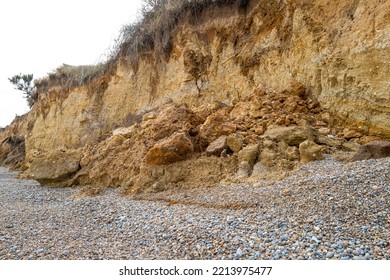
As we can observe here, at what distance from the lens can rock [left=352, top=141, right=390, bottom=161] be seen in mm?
4652

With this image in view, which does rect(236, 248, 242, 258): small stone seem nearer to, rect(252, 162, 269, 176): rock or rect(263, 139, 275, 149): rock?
rect(252, 162, 269, 176): rock

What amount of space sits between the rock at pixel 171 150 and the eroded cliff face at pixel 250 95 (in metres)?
0.02

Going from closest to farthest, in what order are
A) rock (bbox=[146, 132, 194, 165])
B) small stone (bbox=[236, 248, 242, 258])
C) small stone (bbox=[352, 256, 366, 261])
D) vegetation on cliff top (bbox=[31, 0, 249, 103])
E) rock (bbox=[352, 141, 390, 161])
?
small stone (bbox=[352, 256, 366, 261]), small stone (bbox=[236, 248, 242, 258]), rock (bbox=[352, 141, 390, 161]), rock (bbox=[146, 132, 194, 165]), vegetation on cliff top (bbox=[31, 0, 249, 103])

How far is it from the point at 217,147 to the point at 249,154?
0.82 metres

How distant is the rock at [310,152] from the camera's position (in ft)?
17.4

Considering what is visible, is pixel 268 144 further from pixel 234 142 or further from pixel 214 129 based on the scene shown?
pixel 214 129

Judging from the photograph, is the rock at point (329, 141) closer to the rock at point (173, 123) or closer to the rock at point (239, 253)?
the rock at point (173, 123)

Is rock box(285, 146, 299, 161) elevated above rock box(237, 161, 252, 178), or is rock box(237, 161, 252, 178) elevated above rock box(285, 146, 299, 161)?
rock box(285, 146, 299, 161)

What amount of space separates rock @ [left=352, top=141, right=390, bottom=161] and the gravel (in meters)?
0.24

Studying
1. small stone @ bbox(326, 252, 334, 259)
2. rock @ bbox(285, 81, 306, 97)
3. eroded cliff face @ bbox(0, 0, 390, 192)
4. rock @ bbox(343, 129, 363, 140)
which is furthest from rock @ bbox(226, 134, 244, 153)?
small stone @ bbox(326, 252, 334, 259)

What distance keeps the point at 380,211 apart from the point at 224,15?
764 centimetres

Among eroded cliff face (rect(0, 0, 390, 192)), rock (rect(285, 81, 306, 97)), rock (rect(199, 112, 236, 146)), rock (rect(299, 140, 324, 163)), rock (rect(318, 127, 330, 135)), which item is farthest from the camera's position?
rock (rect(285, 81, 306, 97))

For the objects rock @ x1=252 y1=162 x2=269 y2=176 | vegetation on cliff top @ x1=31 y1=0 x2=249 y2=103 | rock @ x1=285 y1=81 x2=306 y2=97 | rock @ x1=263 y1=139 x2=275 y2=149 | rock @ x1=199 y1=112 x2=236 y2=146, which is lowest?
rock @ x1=252 y1=162 x2=269 y2=176

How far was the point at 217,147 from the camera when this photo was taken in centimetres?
637
